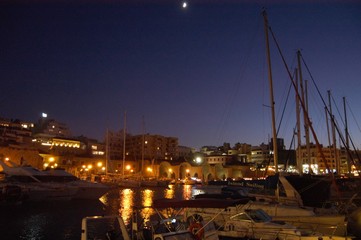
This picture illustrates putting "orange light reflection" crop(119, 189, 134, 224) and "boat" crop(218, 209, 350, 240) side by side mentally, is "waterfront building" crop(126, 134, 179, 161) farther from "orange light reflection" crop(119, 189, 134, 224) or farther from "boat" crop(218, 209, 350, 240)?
"boat" crop(218, 209, 350, 240)

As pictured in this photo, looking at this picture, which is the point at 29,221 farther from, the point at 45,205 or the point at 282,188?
the point at 282,188

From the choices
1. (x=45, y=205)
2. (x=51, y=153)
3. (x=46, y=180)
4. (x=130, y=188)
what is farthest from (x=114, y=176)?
(x=45, y=205)

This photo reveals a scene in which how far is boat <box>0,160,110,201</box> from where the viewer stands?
1518 inches

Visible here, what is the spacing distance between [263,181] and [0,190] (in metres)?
30.5

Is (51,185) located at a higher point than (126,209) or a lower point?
higher

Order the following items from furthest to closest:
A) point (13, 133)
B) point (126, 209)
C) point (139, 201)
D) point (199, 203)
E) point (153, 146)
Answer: point (153, 146)
point (13, 133)
point (139, 201)
point (126, 209)
point (199, 203)

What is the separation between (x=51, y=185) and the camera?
133ft

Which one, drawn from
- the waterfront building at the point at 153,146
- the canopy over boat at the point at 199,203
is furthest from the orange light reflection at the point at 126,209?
the waterfront building at the point at 153,146

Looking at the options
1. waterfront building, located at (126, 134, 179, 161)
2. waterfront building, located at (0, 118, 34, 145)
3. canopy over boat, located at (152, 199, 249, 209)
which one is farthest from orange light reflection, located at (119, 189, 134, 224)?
waterfront building, located at (126, 134, 179, 161)

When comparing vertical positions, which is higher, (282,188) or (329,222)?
(282,188)

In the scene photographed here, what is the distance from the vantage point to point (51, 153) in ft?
276

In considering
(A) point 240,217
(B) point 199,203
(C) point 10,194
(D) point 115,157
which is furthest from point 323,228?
(D) point 115,157

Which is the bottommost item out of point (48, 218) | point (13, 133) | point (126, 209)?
point (126, 209)

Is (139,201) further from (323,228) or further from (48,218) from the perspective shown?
(323,228)
